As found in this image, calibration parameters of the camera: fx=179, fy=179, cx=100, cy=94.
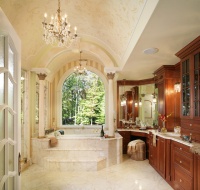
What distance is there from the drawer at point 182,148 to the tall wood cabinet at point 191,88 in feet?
0.71

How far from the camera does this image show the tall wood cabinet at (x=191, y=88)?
9.31ft

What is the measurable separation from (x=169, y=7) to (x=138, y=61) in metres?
2.15

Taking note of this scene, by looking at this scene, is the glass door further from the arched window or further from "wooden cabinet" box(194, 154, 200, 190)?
the arched window

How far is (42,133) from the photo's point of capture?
5.06 m

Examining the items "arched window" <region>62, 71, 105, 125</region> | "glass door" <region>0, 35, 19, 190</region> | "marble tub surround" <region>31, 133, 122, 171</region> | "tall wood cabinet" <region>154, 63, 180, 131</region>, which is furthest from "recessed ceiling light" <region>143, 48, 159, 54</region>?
"arched window" <region>62, 71, 105, 125</region>

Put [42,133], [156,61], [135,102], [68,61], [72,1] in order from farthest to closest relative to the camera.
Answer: [68,61] < [135,102] < [42,133] < [156,61] < [72,1]

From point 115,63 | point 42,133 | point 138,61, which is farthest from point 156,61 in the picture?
point 42,133

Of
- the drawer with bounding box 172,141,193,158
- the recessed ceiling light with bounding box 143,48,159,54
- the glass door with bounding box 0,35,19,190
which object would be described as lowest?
the drawer with bounding box 172,141,193,158

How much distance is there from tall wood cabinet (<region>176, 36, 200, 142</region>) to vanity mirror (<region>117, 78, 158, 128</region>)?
8.12ft

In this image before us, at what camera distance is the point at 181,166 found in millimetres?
3037

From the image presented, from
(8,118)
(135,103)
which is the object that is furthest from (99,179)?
(135,103)

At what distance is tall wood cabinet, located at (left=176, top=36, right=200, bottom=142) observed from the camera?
2.84m

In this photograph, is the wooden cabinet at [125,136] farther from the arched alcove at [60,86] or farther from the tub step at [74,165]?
the tub step at [74,165]

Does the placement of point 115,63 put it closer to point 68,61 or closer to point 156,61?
point 156,61
